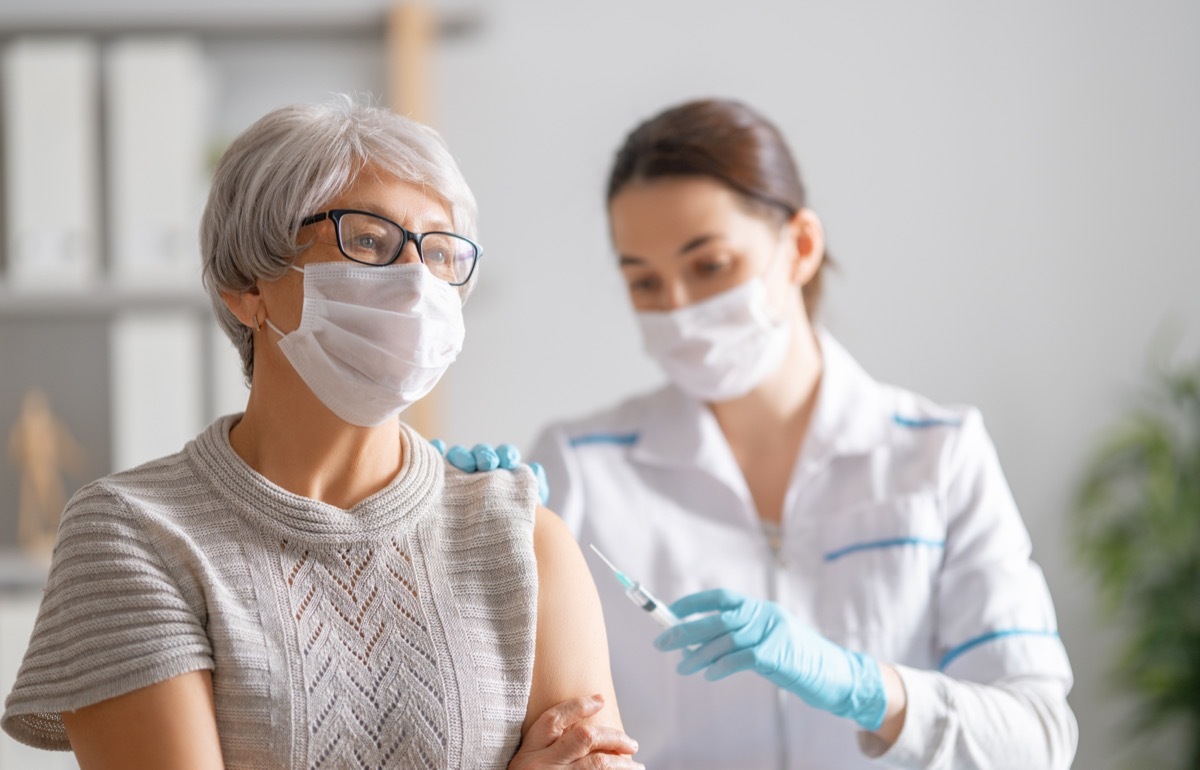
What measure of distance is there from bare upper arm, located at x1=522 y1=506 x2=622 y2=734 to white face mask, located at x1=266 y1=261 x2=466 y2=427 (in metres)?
0.23

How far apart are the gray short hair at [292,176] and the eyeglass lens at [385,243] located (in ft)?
0.08

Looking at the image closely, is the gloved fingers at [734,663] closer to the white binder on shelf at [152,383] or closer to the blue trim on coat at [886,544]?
the blue trim on coat at [886,544]

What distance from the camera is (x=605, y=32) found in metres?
2.90

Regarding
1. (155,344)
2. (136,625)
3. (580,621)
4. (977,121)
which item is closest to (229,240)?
(136,625)

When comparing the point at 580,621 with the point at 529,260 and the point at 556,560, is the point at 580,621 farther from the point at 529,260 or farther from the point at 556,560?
the point at 529,260

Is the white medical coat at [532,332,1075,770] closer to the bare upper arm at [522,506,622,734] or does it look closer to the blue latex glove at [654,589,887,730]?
the blue latex glove at [654,589,887,730]

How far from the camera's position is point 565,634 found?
1.20 m

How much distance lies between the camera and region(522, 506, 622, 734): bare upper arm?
3.88ft

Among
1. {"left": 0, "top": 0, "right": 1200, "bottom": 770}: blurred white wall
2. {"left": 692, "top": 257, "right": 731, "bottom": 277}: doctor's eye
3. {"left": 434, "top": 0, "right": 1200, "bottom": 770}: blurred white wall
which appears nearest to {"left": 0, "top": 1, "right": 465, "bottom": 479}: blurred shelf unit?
{"left": 0, "top": 0, "right": 1200, "bottom": 770}: blurred white wall

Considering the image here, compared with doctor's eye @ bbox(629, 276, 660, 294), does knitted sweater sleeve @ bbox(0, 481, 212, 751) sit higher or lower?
lower

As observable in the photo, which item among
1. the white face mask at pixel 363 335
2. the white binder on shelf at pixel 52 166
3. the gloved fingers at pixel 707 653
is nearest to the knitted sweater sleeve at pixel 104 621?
the white face mask at pixel 363 335

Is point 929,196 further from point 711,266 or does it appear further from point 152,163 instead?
point 152,163

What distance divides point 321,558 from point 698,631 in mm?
480

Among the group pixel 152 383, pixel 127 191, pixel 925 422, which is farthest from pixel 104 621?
pixel 127 191
